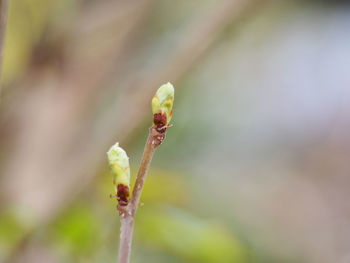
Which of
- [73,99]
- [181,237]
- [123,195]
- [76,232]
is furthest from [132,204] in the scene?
[73,99]

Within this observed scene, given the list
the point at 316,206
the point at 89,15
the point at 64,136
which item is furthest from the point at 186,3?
the point at 316,206

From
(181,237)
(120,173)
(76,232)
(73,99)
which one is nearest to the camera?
(120,173)

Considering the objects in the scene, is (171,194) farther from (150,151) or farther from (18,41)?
(150,151)

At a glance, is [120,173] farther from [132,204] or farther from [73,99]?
[73,99]

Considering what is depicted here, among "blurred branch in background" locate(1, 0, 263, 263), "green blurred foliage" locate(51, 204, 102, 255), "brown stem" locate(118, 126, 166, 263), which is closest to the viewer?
"brown stem" locate(118, 126, 166, 263)

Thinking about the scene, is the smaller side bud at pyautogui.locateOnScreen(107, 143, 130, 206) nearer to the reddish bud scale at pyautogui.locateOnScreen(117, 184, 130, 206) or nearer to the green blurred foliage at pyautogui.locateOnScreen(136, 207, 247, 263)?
the reddish bud scale at pyautogui.locateOnScreen(117, 184, 130, 206)

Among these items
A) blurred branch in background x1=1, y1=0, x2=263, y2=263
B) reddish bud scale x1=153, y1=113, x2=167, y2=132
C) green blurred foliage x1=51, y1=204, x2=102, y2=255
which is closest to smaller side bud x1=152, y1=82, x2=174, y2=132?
reddish bud scale x1=153, y1=113, x2=167, y2=132
